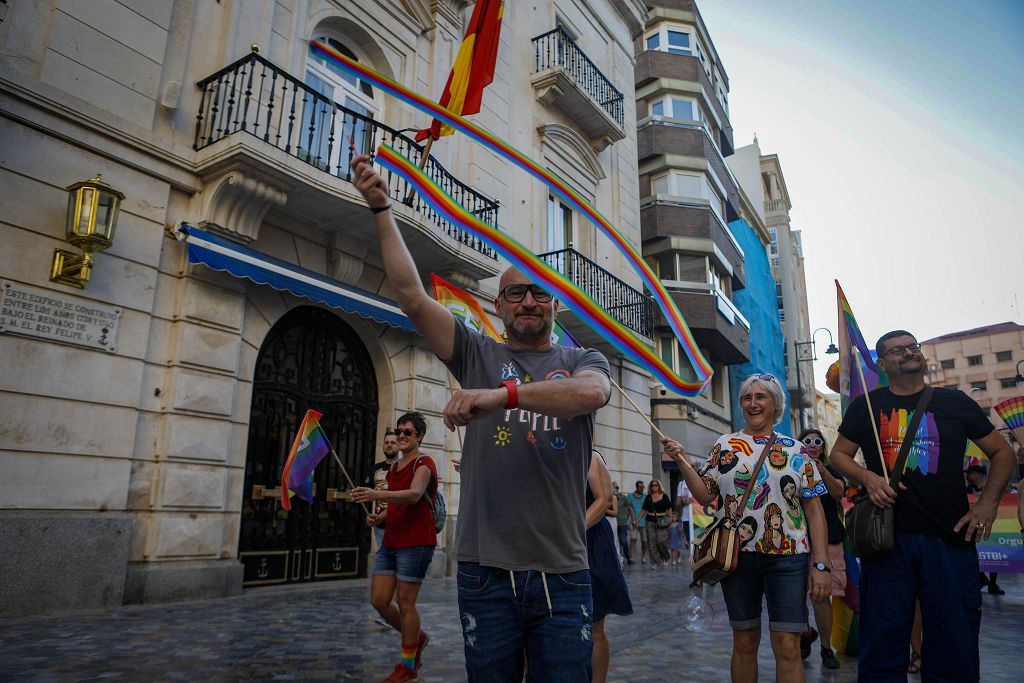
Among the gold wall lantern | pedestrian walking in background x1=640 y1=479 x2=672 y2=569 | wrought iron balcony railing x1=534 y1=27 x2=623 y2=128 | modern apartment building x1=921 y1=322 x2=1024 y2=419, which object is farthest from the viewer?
modern apartment building x1=921 y1=322 x2=1024 y2=419

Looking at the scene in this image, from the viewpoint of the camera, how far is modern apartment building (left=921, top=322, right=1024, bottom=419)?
243 feet

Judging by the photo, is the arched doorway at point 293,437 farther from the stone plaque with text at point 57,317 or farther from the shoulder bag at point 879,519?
the shoulder bag at point 879,519

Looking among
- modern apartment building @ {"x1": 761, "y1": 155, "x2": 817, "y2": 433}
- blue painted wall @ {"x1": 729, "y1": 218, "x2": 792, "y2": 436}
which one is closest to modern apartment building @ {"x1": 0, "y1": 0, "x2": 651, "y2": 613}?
blue painted wall @ {"x1": 729, "y1": 218, "x2": 792, "y2": 436}

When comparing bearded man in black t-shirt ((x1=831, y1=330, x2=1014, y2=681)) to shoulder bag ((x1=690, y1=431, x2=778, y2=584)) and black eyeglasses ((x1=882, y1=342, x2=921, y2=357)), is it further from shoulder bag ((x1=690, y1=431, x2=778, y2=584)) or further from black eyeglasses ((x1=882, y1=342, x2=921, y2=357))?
shoulder bag ((x1=690, y1=431, x2=778, y2=584))

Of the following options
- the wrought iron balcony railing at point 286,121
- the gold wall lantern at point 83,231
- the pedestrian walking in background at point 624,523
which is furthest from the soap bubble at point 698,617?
the pedestrian walking in background at point 624,523

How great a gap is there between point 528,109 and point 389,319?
26.0 feet

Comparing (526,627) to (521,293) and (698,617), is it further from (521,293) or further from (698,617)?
(698,617)

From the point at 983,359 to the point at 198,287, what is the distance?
89.1m

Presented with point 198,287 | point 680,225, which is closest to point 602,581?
point 198,287

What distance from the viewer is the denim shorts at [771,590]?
3525mm

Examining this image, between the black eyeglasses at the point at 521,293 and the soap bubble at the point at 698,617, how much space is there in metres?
5.50

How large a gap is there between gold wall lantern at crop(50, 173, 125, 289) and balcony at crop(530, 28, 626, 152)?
11306mm

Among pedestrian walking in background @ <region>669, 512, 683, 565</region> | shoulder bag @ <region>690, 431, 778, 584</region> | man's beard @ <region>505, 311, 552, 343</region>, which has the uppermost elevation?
man's beard @ <region>505, 311, 552, 343</region>

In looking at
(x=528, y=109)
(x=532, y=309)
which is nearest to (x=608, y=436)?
(x=528, y=109)
